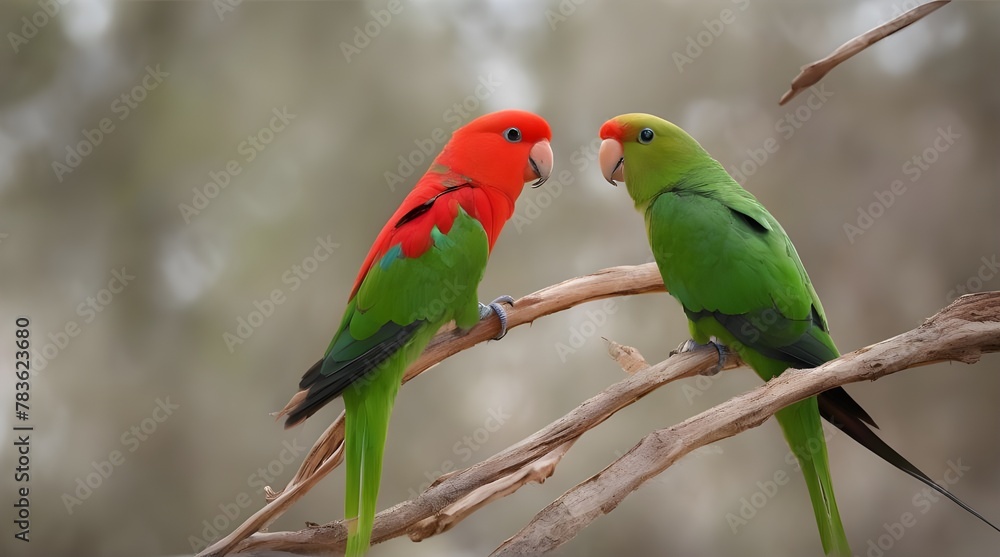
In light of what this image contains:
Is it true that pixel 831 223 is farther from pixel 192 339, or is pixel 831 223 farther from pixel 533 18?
pixel 192 339

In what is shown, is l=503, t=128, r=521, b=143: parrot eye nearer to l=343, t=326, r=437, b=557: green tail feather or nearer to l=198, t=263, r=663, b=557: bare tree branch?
l=198, t=263, r=663, b=557: bare tree branch

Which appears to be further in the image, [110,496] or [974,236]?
[974,236]

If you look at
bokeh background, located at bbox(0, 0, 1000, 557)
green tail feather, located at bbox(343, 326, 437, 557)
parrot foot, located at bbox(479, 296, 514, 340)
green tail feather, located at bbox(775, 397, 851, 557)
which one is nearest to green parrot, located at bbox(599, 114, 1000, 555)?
green tail feather, located at bbox(775, 397, 851, 557)

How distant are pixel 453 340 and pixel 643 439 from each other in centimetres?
54

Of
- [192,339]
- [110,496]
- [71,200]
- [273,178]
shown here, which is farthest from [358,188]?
[110,496]

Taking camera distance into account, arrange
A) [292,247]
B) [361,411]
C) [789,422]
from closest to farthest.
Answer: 1. [361,411]
2. [789,422]
3. [292,247]

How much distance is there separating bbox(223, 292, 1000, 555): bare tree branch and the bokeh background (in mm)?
1115

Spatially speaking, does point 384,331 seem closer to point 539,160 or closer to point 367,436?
point 367,436

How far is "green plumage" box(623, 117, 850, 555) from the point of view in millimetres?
1599

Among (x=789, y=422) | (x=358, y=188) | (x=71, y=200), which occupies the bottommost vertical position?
(x=789, y=422)

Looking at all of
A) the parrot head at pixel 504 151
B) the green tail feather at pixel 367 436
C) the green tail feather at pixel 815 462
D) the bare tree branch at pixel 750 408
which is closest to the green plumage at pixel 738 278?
the green tail feather at pixel 815 462

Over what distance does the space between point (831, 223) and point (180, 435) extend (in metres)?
2.60

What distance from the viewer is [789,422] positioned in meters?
1.62

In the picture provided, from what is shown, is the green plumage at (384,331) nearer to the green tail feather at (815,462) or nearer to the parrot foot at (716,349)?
the parrot foot at (716,349)
